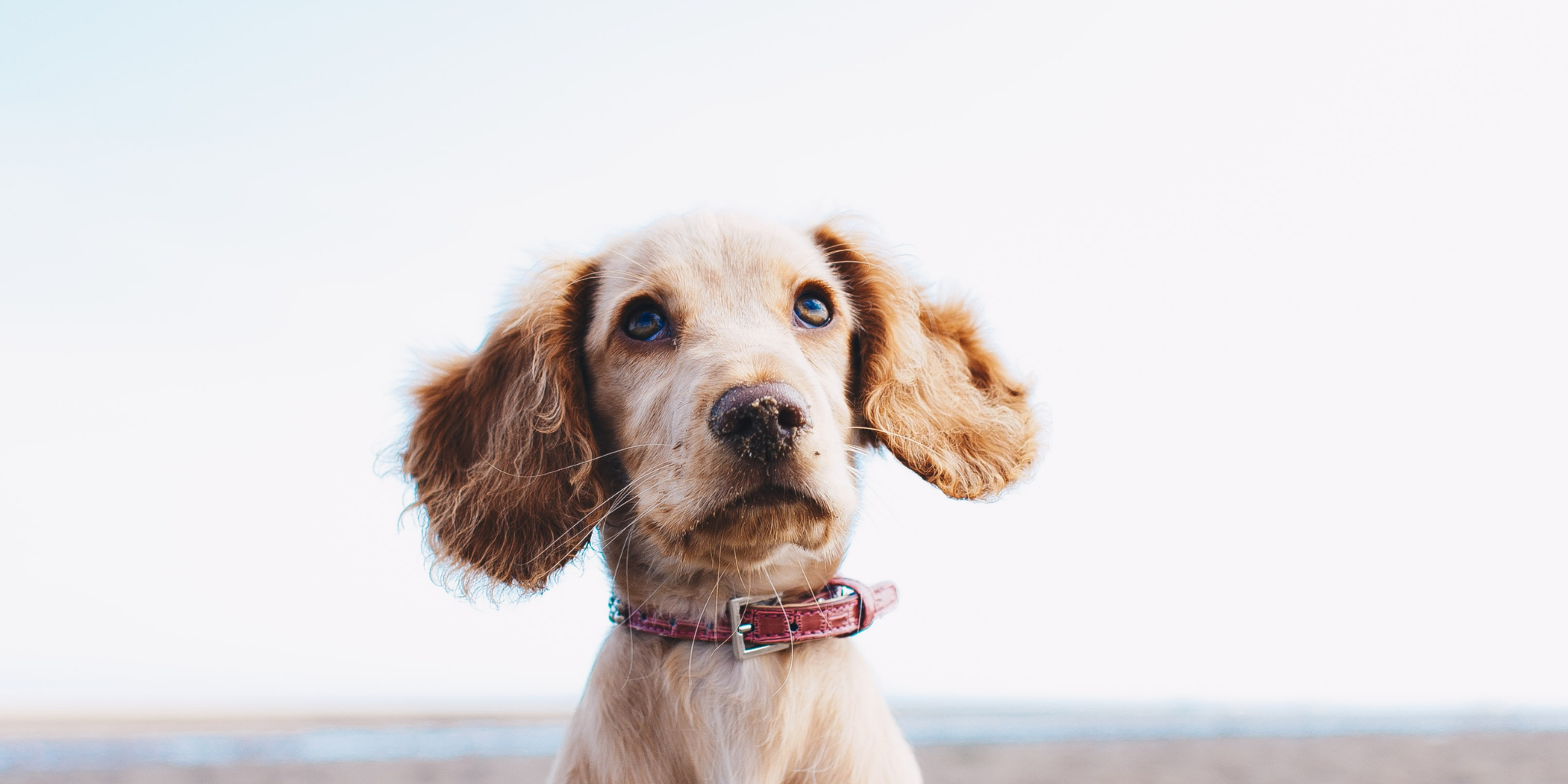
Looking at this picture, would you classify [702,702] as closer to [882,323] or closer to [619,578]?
[619,578]

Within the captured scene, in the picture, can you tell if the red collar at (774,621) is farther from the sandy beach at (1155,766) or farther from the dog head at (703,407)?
the sandy beach at (1155,766)

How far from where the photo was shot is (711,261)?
2738 millimetres

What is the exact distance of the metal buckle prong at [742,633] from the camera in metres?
2.53

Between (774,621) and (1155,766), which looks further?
(1155,766)

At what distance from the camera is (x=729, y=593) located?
2.63 m

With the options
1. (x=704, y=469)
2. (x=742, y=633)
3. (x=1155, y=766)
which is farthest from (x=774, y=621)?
(x=1155, y=766)

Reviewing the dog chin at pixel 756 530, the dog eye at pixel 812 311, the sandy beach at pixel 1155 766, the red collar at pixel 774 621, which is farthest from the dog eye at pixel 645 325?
the sandy beach at pixel 1155 766

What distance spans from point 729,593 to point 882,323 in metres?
1.04

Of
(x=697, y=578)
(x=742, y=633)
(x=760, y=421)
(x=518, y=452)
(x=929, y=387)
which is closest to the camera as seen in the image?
(x=760, y=421)

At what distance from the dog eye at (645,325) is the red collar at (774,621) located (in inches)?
30.7

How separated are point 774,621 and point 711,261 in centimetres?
105

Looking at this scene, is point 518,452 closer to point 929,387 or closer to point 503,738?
point 929,387

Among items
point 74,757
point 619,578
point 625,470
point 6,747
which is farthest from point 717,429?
point 6,747

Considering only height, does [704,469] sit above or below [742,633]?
above
